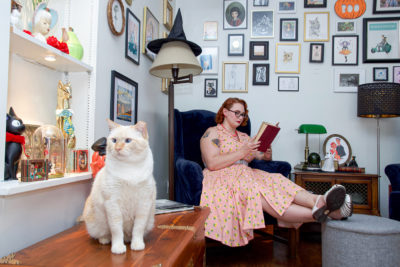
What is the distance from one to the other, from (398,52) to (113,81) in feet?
9.36

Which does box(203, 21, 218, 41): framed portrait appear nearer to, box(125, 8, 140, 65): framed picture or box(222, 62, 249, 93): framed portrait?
box(222, 62, 249, 93): framed portrait

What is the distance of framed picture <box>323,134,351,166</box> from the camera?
2.85 metres

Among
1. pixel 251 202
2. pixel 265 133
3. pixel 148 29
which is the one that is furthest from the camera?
pixel 148 29

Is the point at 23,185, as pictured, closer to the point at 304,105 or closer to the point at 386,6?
the point at 304,105

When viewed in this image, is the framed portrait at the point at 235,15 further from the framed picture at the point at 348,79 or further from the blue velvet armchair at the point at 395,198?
the blue velvet armchair at the point at 395,198

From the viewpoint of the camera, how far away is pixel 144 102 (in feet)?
7.36

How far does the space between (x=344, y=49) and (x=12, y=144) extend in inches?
121

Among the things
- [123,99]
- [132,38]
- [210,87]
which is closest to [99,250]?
[123,99]

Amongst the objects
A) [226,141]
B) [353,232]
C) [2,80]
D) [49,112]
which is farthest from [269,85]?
[2,80]

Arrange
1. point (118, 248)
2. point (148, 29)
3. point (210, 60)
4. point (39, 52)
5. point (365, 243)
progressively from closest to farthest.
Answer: point (118, 248), point (39, 52), point (365, 243), point (148, 29), point (210, 60)

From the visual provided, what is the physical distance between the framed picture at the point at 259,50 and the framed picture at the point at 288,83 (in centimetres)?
29

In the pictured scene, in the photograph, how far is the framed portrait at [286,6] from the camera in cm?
303

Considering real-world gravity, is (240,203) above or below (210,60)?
below

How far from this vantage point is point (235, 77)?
306 cm
